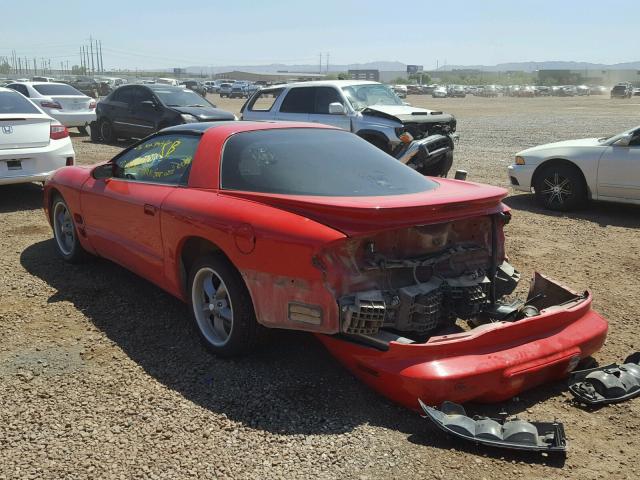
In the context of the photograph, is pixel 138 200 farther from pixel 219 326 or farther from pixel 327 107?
pixel 327 107

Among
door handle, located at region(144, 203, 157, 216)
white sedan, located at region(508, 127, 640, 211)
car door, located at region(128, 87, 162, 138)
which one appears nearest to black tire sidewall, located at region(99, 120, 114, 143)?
car door, located at region(128, 87, 162, 138)

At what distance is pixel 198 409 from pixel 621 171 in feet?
22.5

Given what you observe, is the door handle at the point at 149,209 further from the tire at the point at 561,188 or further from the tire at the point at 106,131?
the tire at the point at 106,131

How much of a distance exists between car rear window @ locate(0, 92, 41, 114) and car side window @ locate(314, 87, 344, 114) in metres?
4.92

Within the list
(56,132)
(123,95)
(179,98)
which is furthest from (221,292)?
(123,95)

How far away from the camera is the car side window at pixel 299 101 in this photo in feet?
38.3

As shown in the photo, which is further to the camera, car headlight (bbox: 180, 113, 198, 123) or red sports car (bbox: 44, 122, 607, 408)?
car headlight (bbox: 180, 113, 198, 123)

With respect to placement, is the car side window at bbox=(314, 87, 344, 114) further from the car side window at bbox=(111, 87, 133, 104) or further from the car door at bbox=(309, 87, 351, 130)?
the car side window at bbox=(111, 87, 133, 104)

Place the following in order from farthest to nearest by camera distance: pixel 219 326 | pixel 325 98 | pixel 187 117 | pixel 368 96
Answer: pixel 187 117
pixel 368 96
pixel 325 98
pixel 219 326

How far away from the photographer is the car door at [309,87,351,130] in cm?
1105

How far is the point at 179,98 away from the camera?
15.3 m

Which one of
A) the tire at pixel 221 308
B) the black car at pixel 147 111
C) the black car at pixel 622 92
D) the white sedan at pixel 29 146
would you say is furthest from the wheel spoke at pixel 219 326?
the black car at pixel 622 92

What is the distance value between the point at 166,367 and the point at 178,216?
3.23ft

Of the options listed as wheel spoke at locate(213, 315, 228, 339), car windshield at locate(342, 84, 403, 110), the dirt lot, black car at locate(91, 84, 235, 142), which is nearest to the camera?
the dirt lot
